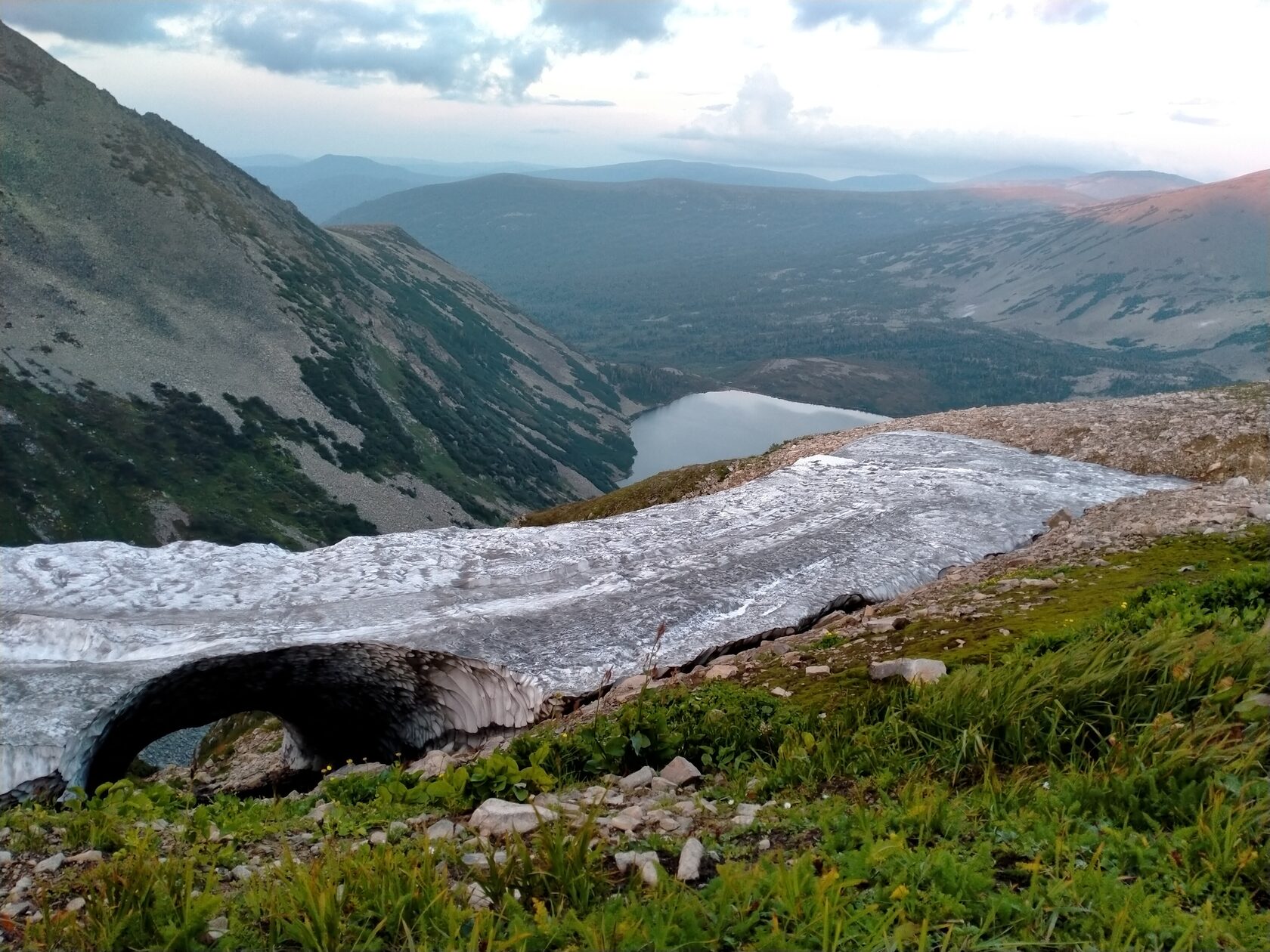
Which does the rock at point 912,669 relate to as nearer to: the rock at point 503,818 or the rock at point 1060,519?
the rock at point 503,818

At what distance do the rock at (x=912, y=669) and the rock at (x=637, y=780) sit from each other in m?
2.99

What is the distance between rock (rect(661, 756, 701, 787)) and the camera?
8078 mm

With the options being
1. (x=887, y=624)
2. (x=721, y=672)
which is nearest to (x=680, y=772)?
(x=721, y=672)

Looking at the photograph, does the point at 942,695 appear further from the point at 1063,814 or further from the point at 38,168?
the point at 38,168

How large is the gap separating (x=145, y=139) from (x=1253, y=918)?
174 metres

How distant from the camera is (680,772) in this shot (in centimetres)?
816

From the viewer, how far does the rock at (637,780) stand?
8.05 m

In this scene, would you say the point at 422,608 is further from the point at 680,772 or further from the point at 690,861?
the point at 690,861

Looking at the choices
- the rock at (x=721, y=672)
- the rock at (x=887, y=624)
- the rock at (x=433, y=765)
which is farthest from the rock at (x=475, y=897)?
the rock at (x=887, y=624)

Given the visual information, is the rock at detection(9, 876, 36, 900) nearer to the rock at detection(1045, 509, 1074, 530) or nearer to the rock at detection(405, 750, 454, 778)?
the rock at detection(405, 750, 454, 778)

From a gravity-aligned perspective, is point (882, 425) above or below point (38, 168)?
below

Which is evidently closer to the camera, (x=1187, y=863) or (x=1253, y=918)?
(x=1253, y=918)

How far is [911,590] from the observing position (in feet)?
59.5

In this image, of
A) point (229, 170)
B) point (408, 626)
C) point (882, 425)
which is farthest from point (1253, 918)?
point (229, 170)
